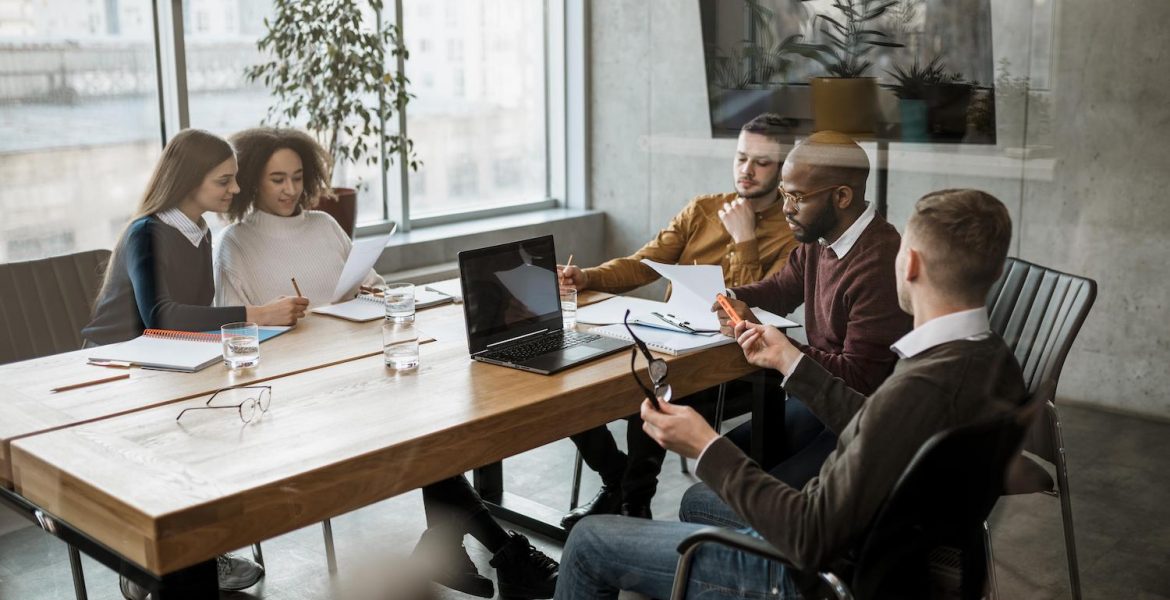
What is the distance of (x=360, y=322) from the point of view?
2.87 m

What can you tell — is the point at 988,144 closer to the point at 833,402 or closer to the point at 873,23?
the point at 873,23

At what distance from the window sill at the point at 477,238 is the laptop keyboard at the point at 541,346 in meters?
1.27

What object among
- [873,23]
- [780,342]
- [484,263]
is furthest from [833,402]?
[873,23]

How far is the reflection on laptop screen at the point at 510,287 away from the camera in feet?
8.21

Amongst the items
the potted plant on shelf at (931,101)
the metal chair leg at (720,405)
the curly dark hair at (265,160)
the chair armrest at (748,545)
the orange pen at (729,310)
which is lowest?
the metal chair leg at (720,405)

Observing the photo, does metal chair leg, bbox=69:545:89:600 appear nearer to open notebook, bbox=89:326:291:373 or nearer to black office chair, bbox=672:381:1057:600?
open notebook, bbox=89:326:291:373

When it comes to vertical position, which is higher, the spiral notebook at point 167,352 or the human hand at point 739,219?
the human hand at point 739,219

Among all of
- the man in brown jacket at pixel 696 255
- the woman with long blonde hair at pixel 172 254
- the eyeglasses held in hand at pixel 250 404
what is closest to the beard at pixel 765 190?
the man in brown jacket at pixel 696 255

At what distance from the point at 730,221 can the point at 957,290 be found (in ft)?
5.64

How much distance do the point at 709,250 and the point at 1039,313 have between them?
1.17m

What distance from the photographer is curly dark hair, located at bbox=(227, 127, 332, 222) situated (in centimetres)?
339

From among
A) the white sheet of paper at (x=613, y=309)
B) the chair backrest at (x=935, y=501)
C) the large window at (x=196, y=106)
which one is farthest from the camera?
the large window at (x=196, y=106)

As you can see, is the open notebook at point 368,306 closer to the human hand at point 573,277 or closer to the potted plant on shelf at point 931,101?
the human hand at point 573,277

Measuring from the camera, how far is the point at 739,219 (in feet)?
11.4
